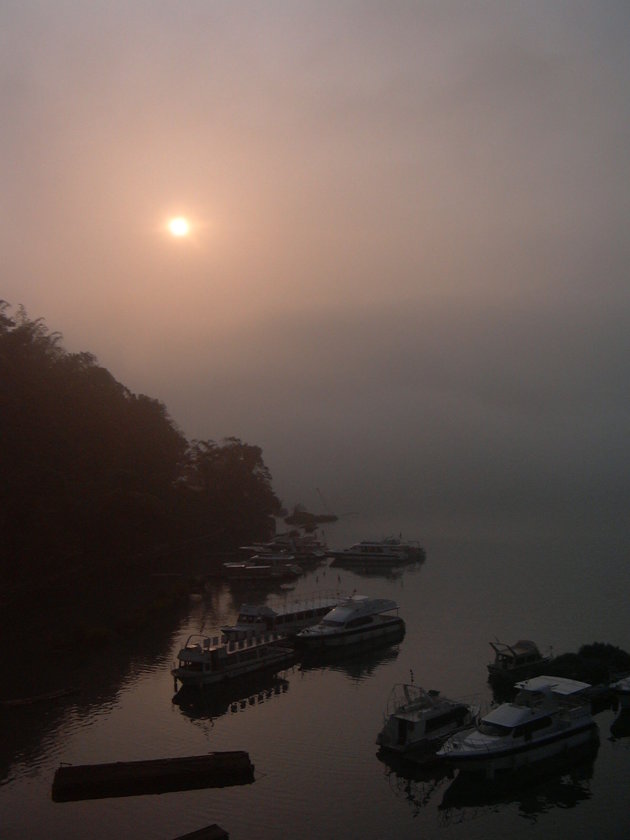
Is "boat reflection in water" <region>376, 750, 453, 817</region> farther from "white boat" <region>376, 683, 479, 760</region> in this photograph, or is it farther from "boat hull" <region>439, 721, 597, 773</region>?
"boat hull" <region>439, 721, 597, 773</region>

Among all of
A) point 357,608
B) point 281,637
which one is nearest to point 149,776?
point 281,637

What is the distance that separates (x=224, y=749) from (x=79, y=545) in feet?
95.4

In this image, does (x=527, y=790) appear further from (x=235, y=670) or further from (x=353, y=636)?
(x=353, y=636)

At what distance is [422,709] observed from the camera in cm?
2005

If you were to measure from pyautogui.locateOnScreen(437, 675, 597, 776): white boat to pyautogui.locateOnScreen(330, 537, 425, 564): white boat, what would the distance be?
3606 cm

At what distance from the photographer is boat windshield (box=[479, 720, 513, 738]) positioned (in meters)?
18.2

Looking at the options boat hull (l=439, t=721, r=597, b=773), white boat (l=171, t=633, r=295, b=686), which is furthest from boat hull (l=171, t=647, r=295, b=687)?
boat hull (l=439, t=721, r=597, b=773)

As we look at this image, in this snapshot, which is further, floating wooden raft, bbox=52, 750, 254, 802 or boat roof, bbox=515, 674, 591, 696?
boat roof, bbox=515, 674, 591, 696

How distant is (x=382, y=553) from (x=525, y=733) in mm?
39190

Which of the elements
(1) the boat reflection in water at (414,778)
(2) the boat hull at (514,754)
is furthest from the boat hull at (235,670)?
(2) the boat hull at (514,754)

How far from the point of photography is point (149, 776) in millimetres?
17250

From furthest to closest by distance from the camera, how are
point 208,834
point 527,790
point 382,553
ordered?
1. point 382,553
2. point 527,790
3. point 208,834

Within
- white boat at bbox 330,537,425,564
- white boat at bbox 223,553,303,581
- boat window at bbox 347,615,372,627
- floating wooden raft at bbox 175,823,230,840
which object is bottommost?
floating wooden raft at bbox 175,823,230,840

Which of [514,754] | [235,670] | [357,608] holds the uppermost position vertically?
[357,608]
